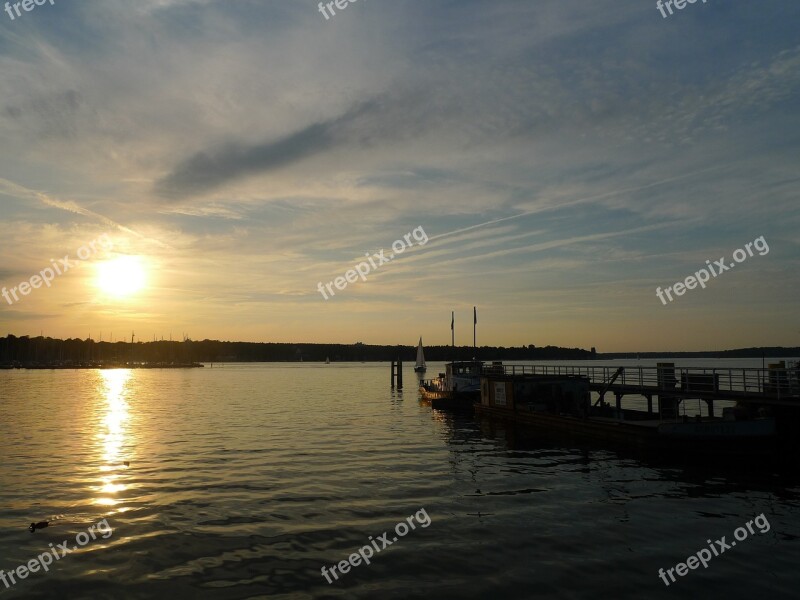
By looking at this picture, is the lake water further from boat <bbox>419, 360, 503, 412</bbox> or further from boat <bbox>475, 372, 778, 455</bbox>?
boat <bbox>419, 360, 503, 412</bbox>

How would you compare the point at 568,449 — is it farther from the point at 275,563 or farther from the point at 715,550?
the point at 275,563

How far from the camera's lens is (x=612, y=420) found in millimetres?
37062

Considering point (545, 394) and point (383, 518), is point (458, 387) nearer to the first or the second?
point (545, 394)

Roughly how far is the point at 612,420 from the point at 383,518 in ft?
77.3

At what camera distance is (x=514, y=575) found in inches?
537

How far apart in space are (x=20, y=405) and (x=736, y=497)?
225ft

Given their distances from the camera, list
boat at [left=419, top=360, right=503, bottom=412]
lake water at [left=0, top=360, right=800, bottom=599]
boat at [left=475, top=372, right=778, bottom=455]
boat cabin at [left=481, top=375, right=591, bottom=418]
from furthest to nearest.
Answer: boat at [left=419, top=360, right=503, bottom=412]
boat cabin at [left=481, top=375, right=591, bottom=418]
boat at [left=475, top=372, right=778, bottom=455]
lake water at [left=0, top=360, right=800, bottom=599]

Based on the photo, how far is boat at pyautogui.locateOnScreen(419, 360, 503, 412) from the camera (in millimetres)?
58500

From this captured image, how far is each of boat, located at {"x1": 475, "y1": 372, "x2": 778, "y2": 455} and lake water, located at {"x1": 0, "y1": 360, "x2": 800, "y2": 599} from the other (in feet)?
5.35

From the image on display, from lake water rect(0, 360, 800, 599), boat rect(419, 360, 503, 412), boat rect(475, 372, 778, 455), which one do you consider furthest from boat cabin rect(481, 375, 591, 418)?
lake water rect(0, 360, 800, 599)

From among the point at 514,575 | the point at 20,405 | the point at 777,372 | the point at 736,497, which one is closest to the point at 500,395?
the point at 777,372

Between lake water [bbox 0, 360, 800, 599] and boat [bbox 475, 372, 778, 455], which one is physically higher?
boat [bbox 475, 372, 778, 455]

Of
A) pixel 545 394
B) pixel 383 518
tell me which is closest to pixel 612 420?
pixel 545 394

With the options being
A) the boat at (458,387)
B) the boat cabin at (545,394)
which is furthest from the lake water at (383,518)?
the boat at (458,387)
